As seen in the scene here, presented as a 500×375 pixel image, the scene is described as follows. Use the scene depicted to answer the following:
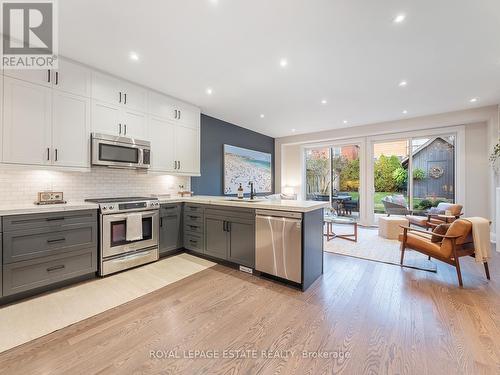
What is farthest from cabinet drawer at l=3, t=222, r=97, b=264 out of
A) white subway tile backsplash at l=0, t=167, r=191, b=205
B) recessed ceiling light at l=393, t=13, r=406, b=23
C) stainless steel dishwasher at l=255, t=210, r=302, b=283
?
recessed ceiling light at l=393, t=13, r=406, b=23

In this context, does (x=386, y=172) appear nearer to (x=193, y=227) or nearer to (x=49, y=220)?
(x=193, y=227)

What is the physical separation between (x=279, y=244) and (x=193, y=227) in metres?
1.68

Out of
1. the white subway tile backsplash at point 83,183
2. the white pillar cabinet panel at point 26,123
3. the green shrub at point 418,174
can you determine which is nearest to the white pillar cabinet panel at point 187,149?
the white subway tile backsplash at point 83,183

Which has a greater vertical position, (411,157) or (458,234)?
(411,157)

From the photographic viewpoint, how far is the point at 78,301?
7.65 ft

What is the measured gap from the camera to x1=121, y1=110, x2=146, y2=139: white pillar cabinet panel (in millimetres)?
3492

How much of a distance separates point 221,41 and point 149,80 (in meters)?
1.59

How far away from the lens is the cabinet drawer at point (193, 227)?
3.62 metres

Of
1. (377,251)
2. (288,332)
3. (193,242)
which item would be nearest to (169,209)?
(193,242)

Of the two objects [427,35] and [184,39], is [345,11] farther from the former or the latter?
[184,39]

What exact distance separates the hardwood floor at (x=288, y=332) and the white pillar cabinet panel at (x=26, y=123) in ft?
6.75

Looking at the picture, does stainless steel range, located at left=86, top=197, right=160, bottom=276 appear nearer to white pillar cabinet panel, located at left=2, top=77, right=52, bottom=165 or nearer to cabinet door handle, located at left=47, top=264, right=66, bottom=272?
cabinet door handle, located at left=47, top=264, right=66, bottom=272

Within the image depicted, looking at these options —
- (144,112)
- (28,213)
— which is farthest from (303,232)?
(144,112)

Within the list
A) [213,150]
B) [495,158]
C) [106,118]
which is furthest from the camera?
[213,150]
